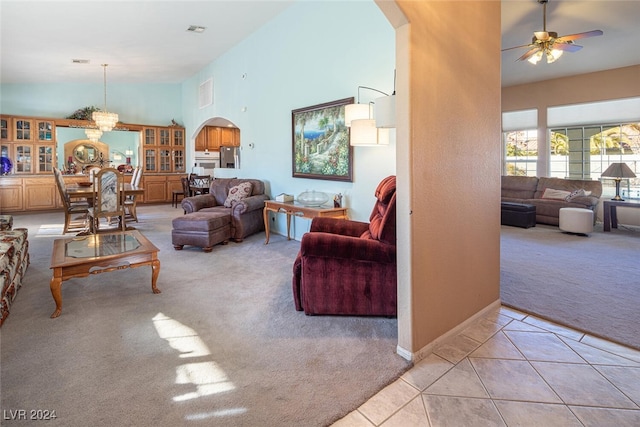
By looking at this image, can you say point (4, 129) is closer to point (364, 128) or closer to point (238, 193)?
point (238, 193)

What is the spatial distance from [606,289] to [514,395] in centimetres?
213

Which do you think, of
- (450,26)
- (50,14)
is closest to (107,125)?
(50,14)

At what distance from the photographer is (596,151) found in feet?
22.5

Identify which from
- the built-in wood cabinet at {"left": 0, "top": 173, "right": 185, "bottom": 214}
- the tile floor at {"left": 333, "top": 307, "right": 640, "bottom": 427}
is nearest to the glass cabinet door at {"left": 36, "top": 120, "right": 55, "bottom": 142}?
the built-in wood cabinet at {"left": 0, "top": 173, "right": 185, "bottom": 214}

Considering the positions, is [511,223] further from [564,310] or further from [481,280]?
[481,280]

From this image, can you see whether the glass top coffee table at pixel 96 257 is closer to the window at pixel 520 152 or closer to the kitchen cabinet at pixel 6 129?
the kitchen cabinet at pixel 6 129

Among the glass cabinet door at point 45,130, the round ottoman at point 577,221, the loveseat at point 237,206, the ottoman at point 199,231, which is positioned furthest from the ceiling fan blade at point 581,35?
the glass cabinet door at point 45,130

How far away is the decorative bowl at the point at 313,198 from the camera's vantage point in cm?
457

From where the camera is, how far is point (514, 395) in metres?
→ 1.75

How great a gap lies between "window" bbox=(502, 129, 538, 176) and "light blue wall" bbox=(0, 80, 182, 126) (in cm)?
862

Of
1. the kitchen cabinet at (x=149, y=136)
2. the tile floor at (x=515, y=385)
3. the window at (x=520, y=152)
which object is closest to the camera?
the tile floor at (x=515, y=385)

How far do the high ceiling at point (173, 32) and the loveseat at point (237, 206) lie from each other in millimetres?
2575

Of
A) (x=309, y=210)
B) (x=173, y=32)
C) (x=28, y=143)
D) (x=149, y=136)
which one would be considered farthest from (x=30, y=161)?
(x=309, y=210)

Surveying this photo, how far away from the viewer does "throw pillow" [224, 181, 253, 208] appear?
5586 mm
